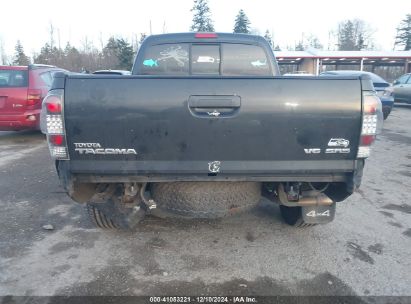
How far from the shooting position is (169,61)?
418 cm

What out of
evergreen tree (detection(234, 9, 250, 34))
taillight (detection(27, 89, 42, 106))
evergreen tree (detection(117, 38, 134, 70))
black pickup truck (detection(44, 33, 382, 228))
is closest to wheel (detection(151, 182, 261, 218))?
black pickup truck (detection(44, 33, 382, 228))

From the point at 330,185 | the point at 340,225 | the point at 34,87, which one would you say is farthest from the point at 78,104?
the point at 34,87

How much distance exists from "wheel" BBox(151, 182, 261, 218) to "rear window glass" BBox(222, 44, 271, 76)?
1586mm

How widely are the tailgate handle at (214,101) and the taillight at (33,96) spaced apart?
22.7ft

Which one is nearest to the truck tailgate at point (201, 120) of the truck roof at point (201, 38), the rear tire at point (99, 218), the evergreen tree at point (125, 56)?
the rear tire at point (99, 218)

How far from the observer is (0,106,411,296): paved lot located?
2.84 meters

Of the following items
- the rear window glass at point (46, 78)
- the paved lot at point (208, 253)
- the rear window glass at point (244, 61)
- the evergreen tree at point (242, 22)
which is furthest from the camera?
the evergreen tree at point (242, 22)

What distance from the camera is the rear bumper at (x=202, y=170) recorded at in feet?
9.02

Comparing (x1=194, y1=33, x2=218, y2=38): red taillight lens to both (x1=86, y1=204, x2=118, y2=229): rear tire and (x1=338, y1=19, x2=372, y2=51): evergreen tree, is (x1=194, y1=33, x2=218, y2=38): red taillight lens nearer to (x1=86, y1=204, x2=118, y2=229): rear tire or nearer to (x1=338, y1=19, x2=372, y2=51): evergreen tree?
(x1=86, y1=204, x2=118, y2=229): rear tire

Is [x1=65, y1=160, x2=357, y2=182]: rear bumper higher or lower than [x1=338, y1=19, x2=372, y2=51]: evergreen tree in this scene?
lower

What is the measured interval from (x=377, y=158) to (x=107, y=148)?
650 centimetres

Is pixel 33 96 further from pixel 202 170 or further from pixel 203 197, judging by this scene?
pixel 202 170

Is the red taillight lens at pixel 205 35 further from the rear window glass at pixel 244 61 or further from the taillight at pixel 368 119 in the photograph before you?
the taillight at pixel 368 119

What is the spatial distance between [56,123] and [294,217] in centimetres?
266
